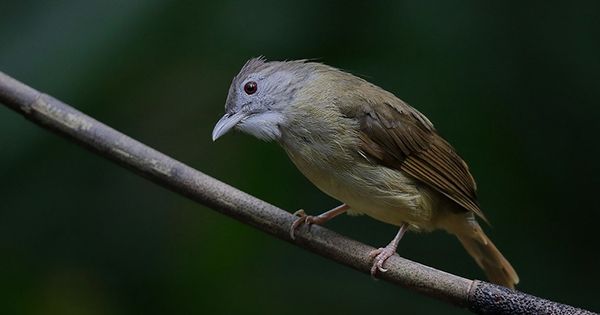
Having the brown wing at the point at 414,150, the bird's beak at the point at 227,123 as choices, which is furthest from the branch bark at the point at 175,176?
the brown wing at the point at 414,150

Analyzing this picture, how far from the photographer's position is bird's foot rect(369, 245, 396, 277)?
369 cm

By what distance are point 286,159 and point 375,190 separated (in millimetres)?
894

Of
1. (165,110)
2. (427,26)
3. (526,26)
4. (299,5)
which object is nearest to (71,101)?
(165,110)

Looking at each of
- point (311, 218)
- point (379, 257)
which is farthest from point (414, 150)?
point (379, 257)

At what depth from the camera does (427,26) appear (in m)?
4.70

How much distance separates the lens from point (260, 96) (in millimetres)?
4156

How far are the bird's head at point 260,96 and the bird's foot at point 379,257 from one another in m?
0.69

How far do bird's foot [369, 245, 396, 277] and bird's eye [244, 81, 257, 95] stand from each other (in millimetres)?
902

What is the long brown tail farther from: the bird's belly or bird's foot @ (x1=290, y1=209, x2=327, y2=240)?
bird's foot @ (x1=290, y1=209, x2=327, y2=240)

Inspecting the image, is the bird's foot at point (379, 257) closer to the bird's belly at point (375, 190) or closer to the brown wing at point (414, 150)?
the bird's belly at point (375, 190)

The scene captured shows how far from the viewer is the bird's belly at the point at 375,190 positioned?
154 inches

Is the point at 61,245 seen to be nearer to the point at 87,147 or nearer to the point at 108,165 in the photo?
the point at 108,165

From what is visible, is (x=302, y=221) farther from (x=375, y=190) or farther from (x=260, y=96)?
(x=260, y=96)

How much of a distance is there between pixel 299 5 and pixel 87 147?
1412 millimetres
